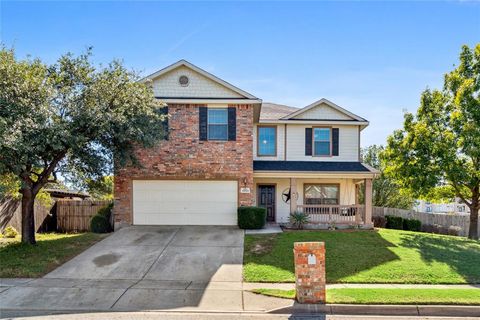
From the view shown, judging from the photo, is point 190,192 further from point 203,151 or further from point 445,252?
point 445,252

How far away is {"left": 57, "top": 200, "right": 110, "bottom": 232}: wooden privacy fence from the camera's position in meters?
17.9

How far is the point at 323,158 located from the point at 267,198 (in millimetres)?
3365

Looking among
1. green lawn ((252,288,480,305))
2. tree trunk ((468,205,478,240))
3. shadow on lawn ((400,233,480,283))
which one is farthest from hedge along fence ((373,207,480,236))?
green lawn ((252,288,480,305))

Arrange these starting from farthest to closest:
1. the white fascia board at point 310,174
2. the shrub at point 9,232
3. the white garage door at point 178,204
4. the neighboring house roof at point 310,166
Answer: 1. the neighboring house roof at point 310,166
2. the white fascia board at point 310,174
3. the white garage door at point 178,204
4. the shrub at point 9,232

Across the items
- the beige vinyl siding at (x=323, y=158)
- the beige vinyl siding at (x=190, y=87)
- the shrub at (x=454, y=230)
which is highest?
the beige vinyl siding at (x=190, y=87)

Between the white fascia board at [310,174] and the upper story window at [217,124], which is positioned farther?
the white fascia board at [310,174]

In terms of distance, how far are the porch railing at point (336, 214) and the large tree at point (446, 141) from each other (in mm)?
2633

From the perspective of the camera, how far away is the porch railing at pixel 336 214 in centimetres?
1644

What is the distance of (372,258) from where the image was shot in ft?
37.4

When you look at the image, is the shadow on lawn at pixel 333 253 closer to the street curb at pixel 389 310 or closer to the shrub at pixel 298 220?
the shrub at pixel 298 220

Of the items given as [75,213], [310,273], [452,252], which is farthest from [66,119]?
[452,252]

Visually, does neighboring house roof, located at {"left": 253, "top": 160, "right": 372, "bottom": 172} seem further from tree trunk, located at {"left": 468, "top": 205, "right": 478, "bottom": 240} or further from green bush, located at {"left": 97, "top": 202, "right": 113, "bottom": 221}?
green bush, located at {"left": 97, "top": 202, "right": 113, "bottom": 221}

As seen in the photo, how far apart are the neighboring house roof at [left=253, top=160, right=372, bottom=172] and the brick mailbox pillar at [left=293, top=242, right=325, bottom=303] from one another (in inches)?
355

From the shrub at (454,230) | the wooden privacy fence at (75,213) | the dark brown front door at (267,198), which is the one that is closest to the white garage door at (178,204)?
the dark brown front door at (267,198)
